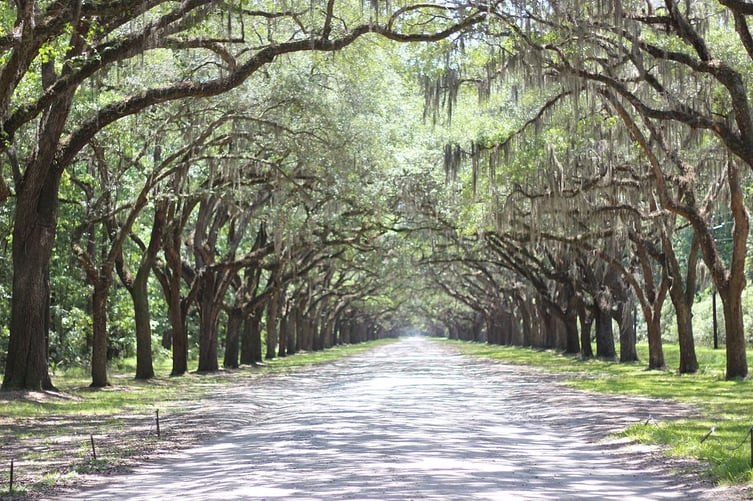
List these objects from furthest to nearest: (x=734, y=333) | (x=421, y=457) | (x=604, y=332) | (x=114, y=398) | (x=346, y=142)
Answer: (x=604, y=332) → (x=346, y=142) → (x=734, y=333) → (x=114, y=398) → (x=421, y=457)

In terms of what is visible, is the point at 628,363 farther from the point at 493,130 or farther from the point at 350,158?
the point at 350,158

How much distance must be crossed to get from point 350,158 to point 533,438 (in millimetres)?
12077

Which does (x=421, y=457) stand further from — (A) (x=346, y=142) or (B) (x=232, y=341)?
(B) (x=232, y=341)

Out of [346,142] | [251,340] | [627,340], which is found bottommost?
[627,340]

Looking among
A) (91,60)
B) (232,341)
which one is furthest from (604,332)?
(91,60)

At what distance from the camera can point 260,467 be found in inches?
355

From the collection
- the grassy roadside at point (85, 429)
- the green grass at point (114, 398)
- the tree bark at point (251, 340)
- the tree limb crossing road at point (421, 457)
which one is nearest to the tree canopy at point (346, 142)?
the green grass at point (114, 398)

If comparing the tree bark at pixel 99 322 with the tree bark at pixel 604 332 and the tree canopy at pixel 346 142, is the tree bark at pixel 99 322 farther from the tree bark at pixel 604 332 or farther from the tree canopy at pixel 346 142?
the tree bark at pixel 604 332

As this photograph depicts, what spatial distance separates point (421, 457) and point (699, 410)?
282 inches

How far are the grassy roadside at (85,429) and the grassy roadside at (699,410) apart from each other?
5.97 metres

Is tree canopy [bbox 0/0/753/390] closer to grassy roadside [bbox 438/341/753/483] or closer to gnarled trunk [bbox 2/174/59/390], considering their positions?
gnarled trunk [bbox 2/174/59/390]

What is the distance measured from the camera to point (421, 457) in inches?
372

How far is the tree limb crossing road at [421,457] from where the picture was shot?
761 centimetres

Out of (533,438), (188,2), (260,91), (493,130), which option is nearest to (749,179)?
(493,130)
